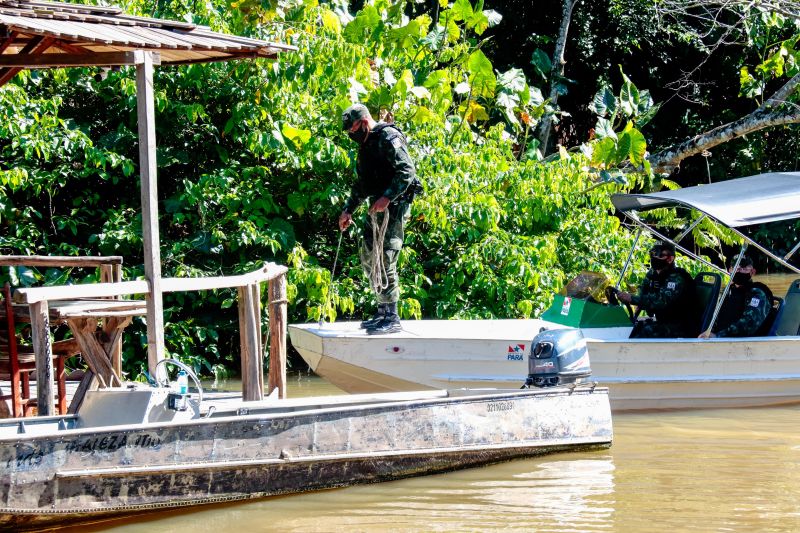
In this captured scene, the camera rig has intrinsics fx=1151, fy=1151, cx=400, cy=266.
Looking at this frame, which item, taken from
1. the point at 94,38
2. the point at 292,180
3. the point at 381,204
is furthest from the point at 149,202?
the point at 292,180

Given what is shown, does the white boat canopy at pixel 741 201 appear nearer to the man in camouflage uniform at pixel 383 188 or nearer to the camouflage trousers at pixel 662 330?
the camouflage trousers at pixel 662 330

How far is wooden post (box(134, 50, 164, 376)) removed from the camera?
8266 millimetres

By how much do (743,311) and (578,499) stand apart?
4.15 meters

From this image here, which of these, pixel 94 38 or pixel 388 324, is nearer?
pixel 94 38

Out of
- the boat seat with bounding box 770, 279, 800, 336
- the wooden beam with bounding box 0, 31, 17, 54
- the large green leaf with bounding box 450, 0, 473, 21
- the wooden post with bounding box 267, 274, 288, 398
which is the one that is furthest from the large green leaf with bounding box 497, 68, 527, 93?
the wooden beam with bounding box 0, 31, 17, 54

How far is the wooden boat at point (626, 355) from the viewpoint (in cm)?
1097

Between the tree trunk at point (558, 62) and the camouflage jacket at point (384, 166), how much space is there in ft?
34.2

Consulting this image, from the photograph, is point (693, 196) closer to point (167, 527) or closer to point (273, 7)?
point (273, 7)

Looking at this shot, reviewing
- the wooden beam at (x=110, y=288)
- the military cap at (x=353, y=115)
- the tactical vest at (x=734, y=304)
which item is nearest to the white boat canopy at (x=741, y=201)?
the tactical vest at (x=734, y=304)

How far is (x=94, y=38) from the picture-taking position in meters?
7.74

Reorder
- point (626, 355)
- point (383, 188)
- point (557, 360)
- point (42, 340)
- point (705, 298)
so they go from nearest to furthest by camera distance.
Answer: point (42, 340)
point (557, 360)
point (383, 188)
point (626, 355)
point (705, 298)

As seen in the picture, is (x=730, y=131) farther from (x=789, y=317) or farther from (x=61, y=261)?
(x=61, y=261)

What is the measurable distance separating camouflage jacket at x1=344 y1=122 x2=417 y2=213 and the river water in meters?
2.91

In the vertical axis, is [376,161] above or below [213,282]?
above
